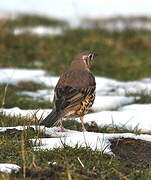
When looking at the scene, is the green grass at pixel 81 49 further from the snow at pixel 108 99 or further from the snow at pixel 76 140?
the snow at pixel 76 140

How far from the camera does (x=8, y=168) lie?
5.23 m

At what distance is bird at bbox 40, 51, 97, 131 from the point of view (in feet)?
22.8

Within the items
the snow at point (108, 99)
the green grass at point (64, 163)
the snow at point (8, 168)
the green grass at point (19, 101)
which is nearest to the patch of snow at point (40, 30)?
the snow at point (108, 99)

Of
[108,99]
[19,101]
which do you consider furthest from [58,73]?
[19,101]

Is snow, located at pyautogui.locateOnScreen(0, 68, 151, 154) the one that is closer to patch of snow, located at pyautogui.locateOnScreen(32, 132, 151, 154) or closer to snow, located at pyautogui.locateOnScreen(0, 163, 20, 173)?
patch of snow, located at pyautogui.locateOnScreen(32, 132, 151, 154)

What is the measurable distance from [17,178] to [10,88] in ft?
18.8

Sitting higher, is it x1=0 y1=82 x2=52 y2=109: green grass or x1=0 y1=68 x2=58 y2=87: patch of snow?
x1=0 y1=68 x2=58 y2=87: patch of snow

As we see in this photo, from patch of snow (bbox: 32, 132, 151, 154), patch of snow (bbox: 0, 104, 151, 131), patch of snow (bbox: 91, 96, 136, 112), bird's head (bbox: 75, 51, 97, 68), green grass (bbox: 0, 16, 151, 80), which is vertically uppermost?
green grass (bbox: 0, 16, 151, 80)

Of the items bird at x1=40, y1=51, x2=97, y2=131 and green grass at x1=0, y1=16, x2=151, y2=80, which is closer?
bird at x1=40, y1=51, x2=97, y2=131

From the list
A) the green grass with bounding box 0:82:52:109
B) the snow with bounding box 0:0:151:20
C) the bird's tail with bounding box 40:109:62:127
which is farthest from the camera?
the snow with bounding box 0:0:151:20

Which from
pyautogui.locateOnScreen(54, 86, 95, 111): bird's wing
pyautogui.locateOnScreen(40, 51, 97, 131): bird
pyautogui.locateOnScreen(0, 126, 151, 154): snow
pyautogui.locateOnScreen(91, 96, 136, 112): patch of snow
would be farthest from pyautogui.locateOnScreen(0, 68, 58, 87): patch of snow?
pyautogui.locateOnScreen(0, 126, 151, 154): snow

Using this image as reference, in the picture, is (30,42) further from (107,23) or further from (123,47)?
(107,23)

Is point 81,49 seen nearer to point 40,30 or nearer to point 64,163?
point 40,30

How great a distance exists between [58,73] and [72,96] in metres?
5.54
